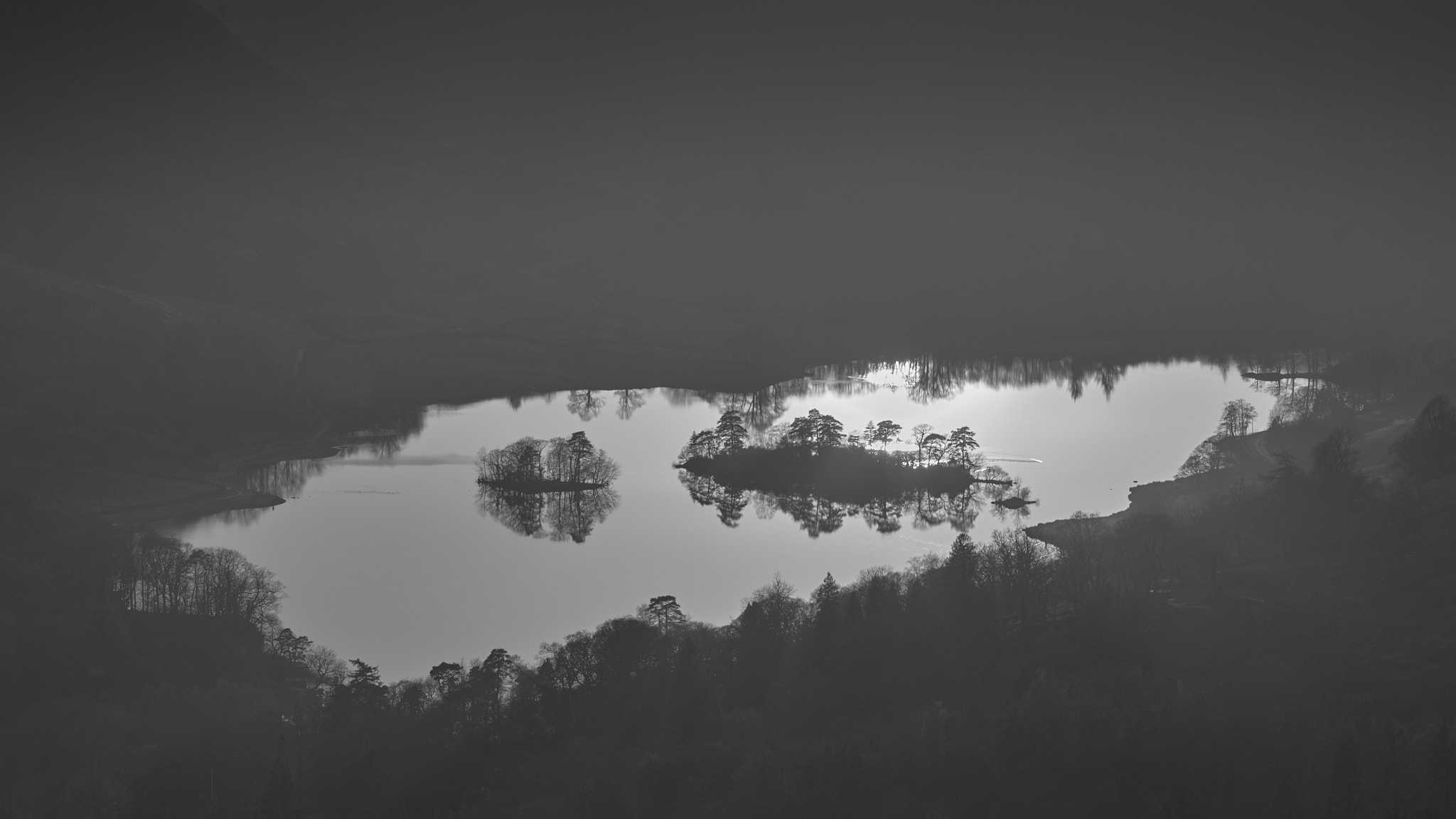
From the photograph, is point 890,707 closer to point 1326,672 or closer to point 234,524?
point 1326,672

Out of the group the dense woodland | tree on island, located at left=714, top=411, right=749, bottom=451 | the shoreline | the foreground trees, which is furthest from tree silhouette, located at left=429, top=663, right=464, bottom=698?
tree on island, located at left=714, top=411, right=749, bottom=451

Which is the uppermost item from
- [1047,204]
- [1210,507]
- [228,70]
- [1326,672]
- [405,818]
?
[228,70]

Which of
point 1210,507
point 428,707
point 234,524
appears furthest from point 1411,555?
point 234,524

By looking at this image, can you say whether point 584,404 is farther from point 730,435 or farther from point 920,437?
point 920,437

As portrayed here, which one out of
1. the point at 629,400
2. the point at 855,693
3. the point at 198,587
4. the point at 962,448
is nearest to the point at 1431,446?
the point at 962,448

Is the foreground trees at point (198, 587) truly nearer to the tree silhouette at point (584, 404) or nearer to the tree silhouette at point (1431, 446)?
the tree silhouette at point (584, 404)

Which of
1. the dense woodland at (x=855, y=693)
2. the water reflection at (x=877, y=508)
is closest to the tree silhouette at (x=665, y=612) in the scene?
the dense woodland at (x=855, y=693)
